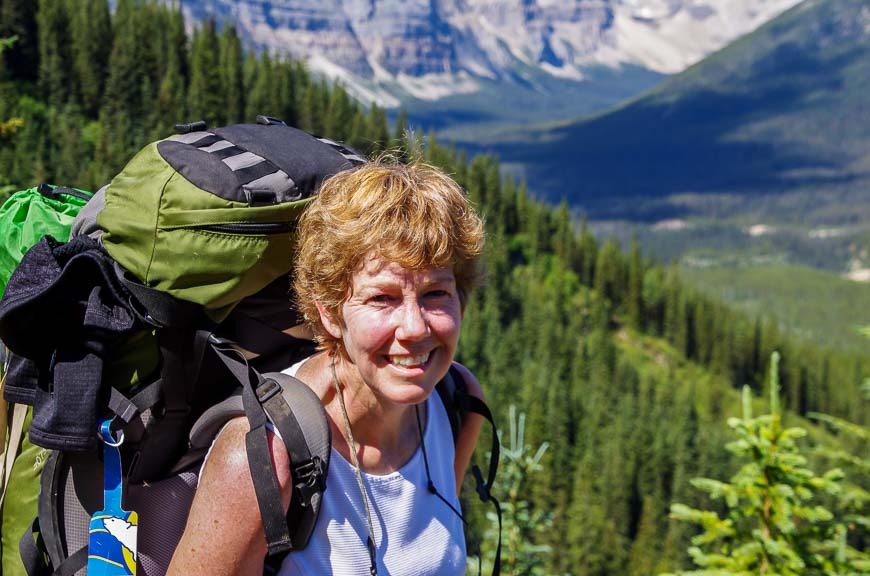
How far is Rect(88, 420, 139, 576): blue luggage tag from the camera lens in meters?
2.82

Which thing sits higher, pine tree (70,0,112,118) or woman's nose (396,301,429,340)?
pine tree (70,0,112,118)

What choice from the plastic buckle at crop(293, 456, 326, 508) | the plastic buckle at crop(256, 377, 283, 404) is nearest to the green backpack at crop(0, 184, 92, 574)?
the plastic buckle at crop(256, 377, 283, 404)

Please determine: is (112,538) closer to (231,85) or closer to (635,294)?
(231,85)

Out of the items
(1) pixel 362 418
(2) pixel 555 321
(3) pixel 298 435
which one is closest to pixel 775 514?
(1) pixel 362 418

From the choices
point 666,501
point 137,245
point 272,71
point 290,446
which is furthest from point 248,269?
point 272,71

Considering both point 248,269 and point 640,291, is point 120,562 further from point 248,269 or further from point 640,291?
point 640,291

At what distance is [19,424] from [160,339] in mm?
734

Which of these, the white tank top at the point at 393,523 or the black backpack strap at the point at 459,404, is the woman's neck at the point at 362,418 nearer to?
the white tank top at the point at 393,523

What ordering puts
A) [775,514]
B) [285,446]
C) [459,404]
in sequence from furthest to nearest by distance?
1. [775,514]
2. [459,404]
3. [285,446]

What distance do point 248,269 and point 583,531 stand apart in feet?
183

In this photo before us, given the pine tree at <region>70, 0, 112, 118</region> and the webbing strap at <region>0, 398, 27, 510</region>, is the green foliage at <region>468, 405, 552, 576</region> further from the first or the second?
the pine tree at <region>70, 0, 112, 118</region>

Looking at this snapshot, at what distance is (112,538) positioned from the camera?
283cm

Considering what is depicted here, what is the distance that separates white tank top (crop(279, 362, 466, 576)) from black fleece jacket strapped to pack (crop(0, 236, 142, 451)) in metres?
0.63

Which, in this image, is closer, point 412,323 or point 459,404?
point 412,323
